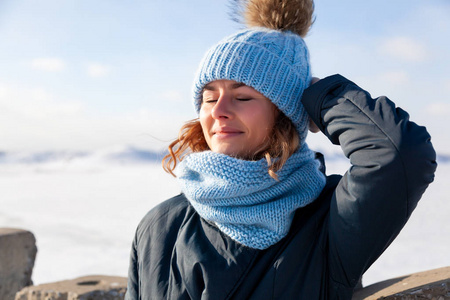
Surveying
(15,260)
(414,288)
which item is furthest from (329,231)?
(15,260)

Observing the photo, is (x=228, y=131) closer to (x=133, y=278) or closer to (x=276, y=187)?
(x=276, y=187)

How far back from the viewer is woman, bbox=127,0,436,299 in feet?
4.38

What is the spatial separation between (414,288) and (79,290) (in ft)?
5.50

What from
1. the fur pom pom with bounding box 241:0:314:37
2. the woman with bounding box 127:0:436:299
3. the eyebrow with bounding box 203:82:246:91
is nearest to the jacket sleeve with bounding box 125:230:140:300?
the woman with bounding box 127:0:436:299

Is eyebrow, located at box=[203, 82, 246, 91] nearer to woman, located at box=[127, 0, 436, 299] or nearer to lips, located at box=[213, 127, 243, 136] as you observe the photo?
woman, located at box=[127, 0, 436, 299]

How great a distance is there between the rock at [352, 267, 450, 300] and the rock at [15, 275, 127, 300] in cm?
132

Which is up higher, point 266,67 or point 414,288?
point 266,67

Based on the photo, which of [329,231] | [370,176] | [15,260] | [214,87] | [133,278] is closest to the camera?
[370,176]

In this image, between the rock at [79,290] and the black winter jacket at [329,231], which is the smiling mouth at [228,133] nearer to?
the black winter jacket at [329,231]

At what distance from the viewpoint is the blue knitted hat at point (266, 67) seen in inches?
64.0

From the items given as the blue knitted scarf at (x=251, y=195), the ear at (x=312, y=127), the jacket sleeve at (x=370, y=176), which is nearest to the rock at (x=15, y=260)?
the blue knitted scarf at (x=251, y=195)

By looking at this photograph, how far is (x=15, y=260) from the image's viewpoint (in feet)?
10.8

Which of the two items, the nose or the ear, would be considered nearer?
the nose

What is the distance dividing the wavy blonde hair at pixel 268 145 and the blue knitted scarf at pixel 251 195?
3cm
